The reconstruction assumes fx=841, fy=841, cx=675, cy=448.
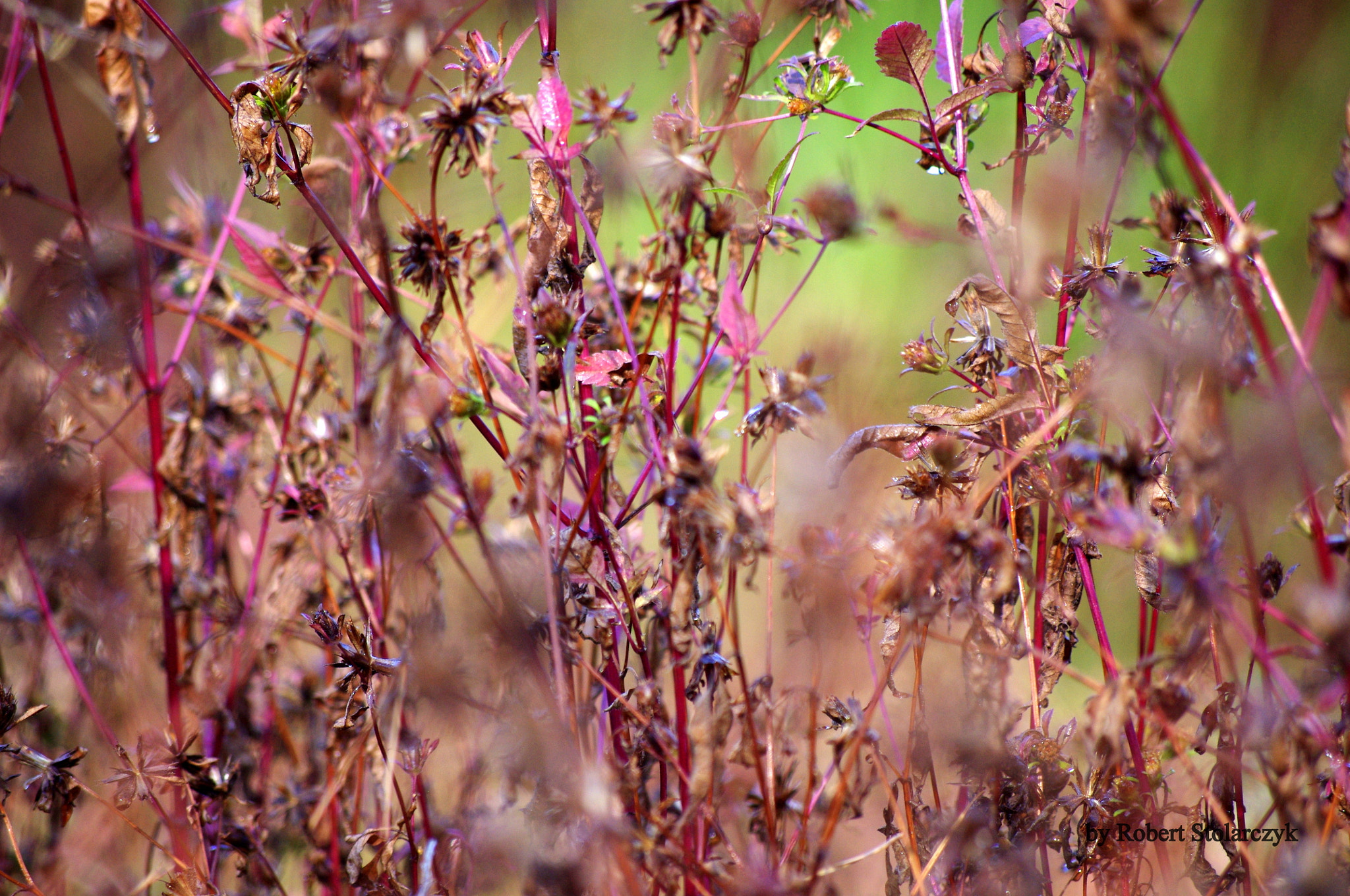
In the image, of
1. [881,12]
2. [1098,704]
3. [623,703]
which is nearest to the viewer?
[1098,704]

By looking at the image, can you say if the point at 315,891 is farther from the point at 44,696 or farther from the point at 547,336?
the point at 547,336

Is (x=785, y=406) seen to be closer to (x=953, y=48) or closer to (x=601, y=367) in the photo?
(x=601, y=367)

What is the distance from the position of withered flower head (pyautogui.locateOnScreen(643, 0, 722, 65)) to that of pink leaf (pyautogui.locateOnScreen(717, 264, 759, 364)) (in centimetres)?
15

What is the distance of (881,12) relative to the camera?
60.1 inches

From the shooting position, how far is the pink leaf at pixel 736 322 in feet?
1.85

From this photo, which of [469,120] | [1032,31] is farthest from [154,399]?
[1032,31]

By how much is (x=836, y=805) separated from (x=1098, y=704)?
14cm

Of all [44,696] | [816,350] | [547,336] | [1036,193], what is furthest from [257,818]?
[1036,193]

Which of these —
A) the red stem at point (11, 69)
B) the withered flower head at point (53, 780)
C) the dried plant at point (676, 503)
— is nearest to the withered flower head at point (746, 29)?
the dried plant at point (676, 503)

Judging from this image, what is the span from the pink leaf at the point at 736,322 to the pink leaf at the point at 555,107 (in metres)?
0.14

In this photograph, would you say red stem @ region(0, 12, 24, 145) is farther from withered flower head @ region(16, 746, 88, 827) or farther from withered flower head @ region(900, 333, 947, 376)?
withered flower head @ region(900, 333, 947, 376)

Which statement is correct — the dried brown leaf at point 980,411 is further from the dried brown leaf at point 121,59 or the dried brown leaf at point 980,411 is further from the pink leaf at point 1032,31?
the dried brown leaf at point 121,59

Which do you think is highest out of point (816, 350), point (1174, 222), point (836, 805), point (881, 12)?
point (881, 12)

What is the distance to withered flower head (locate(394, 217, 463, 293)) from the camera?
52 centimetres
